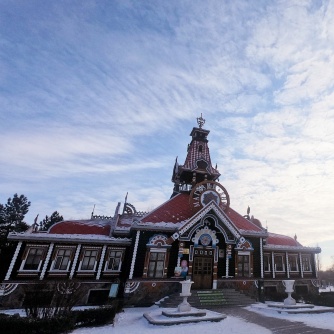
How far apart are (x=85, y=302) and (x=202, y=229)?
11.3 meters

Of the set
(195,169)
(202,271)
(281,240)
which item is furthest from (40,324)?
(281,240)

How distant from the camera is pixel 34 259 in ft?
59.1

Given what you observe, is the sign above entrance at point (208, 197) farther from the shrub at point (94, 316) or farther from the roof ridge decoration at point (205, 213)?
the shrub at point (94, 316)

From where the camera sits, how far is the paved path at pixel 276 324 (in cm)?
1090

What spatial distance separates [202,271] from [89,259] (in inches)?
390

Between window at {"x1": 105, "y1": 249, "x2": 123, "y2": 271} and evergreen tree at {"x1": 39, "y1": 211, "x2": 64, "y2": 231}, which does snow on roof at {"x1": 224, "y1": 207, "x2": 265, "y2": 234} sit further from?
evergreen tree at {"x1": 39, "y1": 211, "x2": 64, "y2": 231}

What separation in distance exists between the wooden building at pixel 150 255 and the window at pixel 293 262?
1.13 m

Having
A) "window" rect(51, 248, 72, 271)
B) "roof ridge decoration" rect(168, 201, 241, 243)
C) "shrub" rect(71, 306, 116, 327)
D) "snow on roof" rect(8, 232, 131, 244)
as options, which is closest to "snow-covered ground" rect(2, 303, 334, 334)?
"shrub" rect(71, 306, 116, 327)

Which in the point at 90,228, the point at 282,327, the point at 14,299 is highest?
the point at 90,228

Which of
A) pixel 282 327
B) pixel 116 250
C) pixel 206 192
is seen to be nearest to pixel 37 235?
pixel 116 250

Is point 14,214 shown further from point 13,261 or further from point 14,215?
point 13,261

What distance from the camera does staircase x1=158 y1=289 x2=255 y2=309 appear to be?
16.7 meters

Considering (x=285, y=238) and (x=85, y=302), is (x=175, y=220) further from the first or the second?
(x=285, y=238)

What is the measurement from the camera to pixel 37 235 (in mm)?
18016
